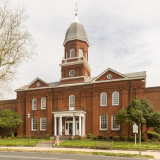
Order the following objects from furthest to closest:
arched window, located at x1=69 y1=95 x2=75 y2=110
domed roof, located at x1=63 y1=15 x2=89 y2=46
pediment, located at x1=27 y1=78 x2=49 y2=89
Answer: domed roof, located at x1=63 y1=15 x2=89 y2=46, pediment, located at x1=27 y1=78 x2=49 y2=89, arched window, located at x1=69 y1=95 x2=75 y2=110

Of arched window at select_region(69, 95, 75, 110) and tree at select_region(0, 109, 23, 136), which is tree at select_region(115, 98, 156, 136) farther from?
tree at select_region(0, 109, 23, 136)

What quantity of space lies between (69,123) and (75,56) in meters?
12.3

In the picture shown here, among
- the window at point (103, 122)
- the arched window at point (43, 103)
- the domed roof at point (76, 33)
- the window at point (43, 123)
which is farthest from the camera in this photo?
the domed roof at point (76, 33)

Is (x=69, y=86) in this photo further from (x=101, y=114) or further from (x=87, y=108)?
(x=101, y=114)

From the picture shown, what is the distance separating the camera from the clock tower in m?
35.6

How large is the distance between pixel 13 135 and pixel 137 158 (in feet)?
93.2

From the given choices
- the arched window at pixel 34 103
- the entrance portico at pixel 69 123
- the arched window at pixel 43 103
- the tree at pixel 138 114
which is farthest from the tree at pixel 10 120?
the tree at pixel 138 114

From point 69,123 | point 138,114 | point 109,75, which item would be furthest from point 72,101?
point 138,114

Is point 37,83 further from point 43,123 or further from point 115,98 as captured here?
point 115,98

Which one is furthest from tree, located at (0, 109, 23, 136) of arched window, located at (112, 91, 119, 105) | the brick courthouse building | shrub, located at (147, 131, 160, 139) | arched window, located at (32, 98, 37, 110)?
shrub, located at (147, 131, 160, 139)

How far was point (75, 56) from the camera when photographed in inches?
1462

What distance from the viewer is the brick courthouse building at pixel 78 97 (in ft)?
101

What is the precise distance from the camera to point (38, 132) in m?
35.7

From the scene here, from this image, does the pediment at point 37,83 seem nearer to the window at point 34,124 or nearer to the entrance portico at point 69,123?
the window at point 34,124
